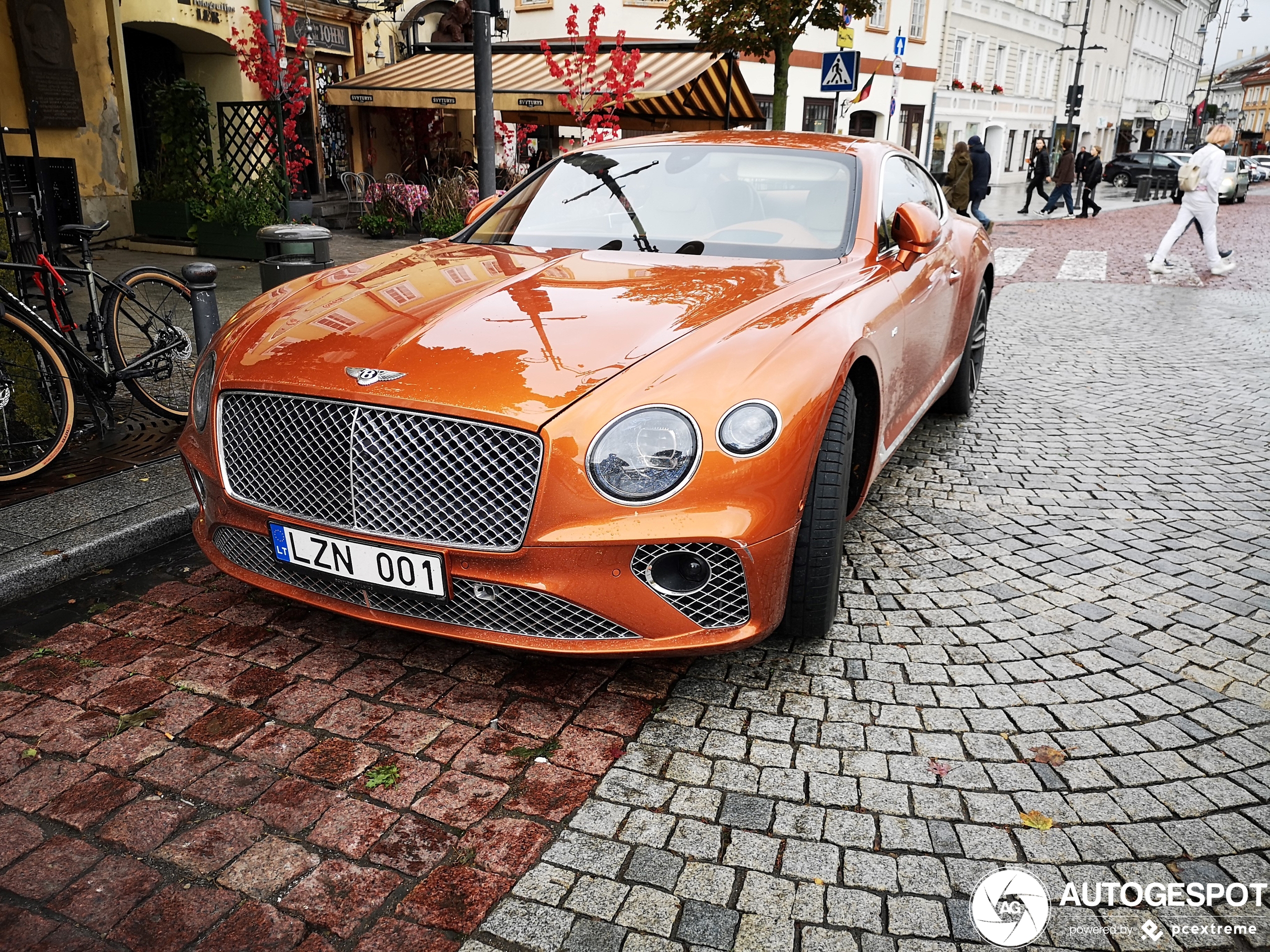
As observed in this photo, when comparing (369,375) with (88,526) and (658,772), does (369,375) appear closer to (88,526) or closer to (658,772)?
(658,772)

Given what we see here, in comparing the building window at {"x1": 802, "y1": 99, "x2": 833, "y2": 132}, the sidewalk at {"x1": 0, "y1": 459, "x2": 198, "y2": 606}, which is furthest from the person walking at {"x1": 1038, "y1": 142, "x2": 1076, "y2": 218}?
the sidewalk at {"x1": 0, "y1": 459, "x2": 198, "y2": 606}

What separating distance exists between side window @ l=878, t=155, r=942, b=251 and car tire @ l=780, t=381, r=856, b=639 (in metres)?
1.25

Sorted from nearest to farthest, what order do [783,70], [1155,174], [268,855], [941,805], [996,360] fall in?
[268,855] → [941,805] → [996,360] → [783,70] → [1155,174]

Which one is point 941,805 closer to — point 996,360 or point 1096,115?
point 996,360

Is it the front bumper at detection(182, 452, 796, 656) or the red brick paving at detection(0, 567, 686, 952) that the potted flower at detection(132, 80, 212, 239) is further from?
the front bumper at detection(182, 452, 796, 656)

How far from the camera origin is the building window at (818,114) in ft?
93.0

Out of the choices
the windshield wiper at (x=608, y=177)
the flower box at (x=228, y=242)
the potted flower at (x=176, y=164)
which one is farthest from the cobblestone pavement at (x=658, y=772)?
the potted flower at (x=176, y=164)

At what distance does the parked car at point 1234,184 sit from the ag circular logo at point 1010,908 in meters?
32.4

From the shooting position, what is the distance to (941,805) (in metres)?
2.35

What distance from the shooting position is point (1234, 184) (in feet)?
97.0

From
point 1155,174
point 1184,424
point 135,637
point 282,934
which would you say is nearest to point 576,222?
point 135,637

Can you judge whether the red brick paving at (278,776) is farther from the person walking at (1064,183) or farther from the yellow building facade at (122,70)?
the person walking at (1064,183)

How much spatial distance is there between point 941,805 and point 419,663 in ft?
5.20

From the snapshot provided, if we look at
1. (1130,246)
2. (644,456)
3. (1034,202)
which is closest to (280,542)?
(644,456)
